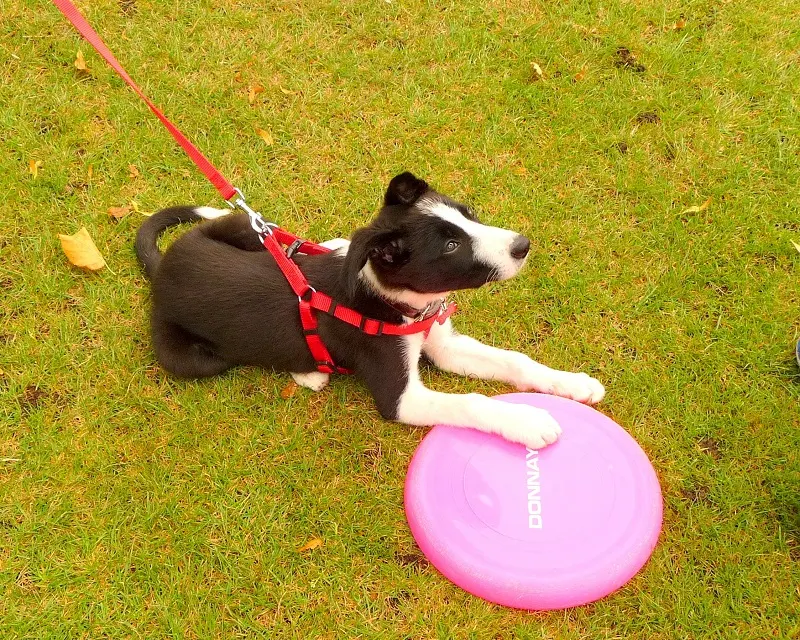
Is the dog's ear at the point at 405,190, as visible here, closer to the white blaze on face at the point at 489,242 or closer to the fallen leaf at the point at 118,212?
the white blaze on face at the point at 489,242

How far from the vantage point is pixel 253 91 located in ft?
14.4

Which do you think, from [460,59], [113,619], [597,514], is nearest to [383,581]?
[597,514]

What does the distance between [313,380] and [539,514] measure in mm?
1321

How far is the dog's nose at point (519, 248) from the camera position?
→ 267 cm

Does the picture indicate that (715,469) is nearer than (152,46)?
Yes

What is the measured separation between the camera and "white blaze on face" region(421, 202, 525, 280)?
266 cm

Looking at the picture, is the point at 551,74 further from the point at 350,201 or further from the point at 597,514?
the point at 597,514

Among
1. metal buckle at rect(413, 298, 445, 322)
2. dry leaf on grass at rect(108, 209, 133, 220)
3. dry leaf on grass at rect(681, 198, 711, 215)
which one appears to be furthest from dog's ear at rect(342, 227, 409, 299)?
dry leaf on grass at rect(681, 198, 711, 215)

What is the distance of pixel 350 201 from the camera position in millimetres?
3980

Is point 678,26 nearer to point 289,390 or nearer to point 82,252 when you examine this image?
point 289,390

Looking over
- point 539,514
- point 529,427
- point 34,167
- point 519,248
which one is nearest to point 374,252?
point 519,248

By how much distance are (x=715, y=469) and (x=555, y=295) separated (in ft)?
3.85

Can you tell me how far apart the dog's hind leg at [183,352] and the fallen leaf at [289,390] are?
0.35 m

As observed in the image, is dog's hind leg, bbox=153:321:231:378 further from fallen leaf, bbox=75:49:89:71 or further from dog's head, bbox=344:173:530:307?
fallen leaf, bbox=75:49:89:71
